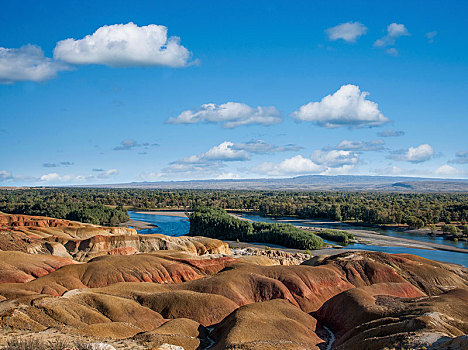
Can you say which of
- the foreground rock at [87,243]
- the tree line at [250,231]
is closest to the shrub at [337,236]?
the tree line at [250,231]

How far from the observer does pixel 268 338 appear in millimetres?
32750

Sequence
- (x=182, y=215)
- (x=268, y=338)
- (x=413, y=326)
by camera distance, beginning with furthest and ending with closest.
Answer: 1. (x=182, y=215)
2. (x=268, y=338)
3. (x=413, y=326)

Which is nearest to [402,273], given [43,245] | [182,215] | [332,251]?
[332,251]

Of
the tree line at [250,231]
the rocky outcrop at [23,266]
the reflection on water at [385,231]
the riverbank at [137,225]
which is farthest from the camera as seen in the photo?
the riverbank at [137,225]

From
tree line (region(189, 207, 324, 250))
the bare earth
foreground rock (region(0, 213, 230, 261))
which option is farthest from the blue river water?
foreground rock (region(0, 213, 230, 261))

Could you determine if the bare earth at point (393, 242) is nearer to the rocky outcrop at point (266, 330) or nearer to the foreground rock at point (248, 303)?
the foreground rock at point (248, 303)

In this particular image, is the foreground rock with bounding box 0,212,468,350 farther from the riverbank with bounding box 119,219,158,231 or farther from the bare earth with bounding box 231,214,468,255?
the riverbank with bounding box 119,219,158,231

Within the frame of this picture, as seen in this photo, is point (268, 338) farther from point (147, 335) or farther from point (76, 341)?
point (76, 341)

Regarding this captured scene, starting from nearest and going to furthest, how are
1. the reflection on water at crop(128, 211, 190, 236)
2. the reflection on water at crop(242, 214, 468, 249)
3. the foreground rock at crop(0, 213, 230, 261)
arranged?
the foreground rock at crop(0, 213, 230, 261)
the reflection on water at crop(242, 214, 468, 249)
the reflection on water at crop(128, 211, 190, 236)

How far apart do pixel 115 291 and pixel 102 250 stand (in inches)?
1398

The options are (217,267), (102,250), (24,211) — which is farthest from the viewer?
(24,211)

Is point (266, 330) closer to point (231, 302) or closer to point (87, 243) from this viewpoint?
point (231, 302)

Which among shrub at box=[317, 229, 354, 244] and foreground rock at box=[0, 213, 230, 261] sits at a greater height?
foreground rock at box=[0, 213, 230, 261]

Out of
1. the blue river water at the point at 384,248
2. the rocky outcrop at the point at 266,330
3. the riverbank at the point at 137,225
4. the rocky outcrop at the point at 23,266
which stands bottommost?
the blue river water at the point at 384,248
